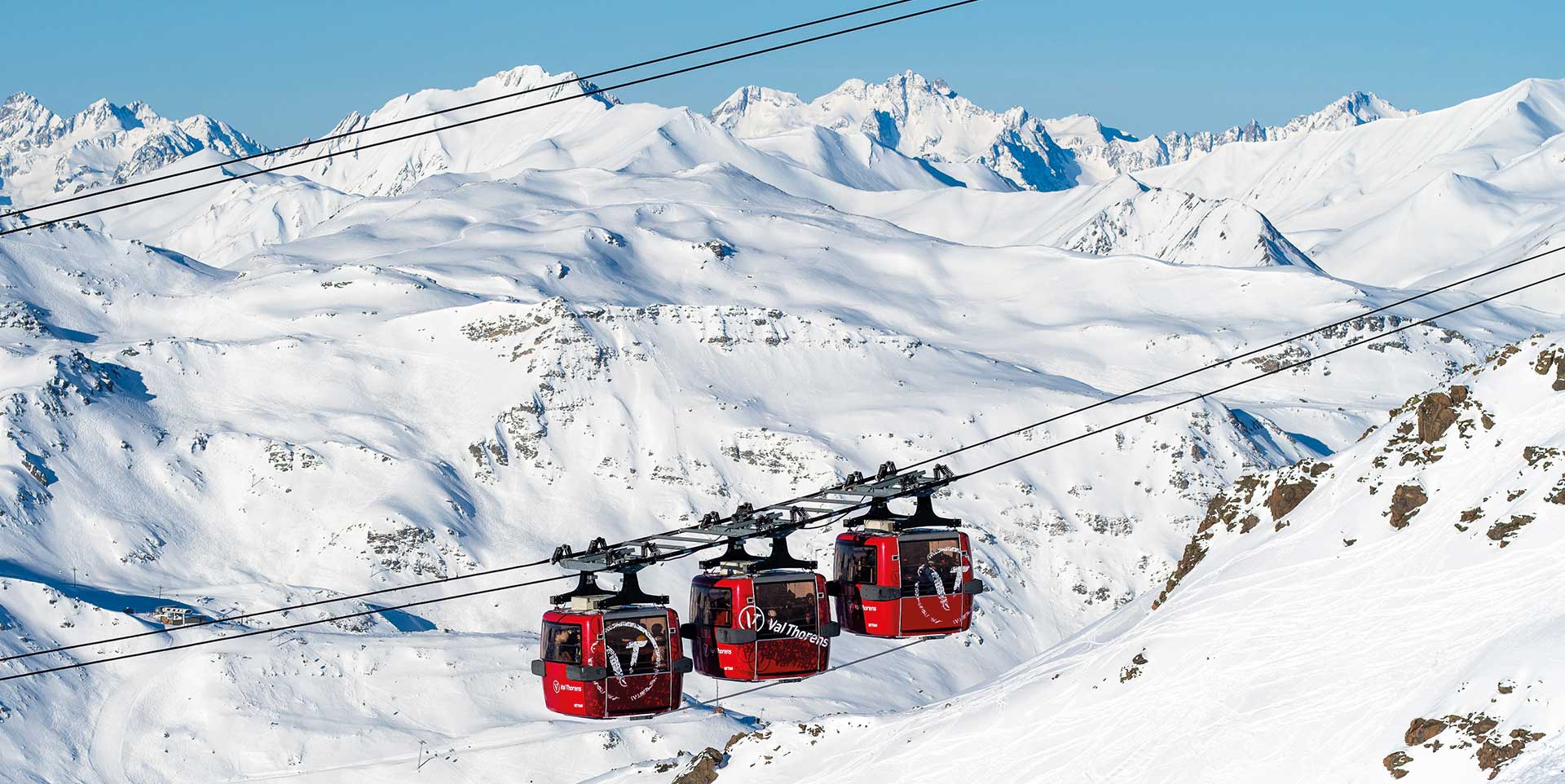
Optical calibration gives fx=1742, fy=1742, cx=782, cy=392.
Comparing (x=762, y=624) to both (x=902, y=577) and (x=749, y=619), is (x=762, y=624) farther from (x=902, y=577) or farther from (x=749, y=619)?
(x=902, y=577)

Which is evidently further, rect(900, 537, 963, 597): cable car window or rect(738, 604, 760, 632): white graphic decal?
rect(900, 537, 963, 597): cable car window

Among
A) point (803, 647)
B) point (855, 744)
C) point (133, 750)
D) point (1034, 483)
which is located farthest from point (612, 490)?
point (803, 647)

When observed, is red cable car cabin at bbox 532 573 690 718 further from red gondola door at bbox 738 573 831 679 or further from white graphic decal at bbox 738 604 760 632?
red gondola door at bbox 738 573 831 679

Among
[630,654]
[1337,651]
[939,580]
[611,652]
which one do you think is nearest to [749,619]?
[630,654]

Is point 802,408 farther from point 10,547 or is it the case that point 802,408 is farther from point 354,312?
point 10,547

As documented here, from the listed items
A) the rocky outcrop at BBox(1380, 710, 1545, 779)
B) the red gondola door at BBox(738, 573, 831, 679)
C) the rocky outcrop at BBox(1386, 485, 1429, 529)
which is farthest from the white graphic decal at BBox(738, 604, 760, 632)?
the rocky outcrop at BBox(1386, 485, 1429, 529)

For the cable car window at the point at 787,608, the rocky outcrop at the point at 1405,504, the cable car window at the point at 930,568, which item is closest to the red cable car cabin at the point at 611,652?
the cable car window at the point at 787,608
